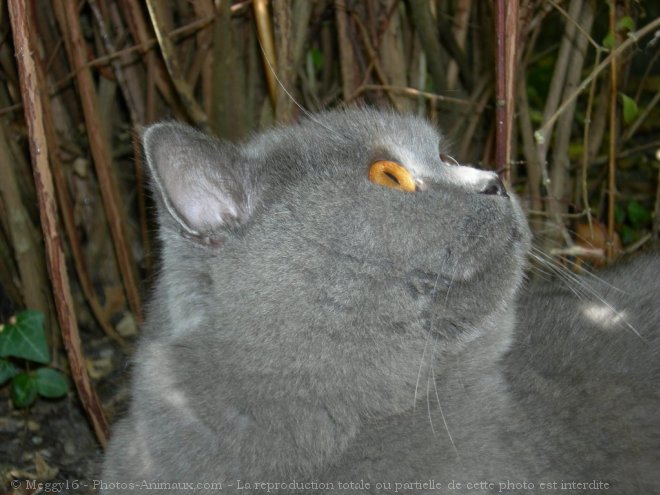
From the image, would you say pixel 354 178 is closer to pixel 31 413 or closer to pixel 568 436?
pixel 568 436

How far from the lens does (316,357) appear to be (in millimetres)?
1782

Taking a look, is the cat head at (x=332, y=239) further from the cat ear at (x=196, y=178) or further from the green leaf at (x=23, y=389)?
the green leaf at (x=23, y=389)

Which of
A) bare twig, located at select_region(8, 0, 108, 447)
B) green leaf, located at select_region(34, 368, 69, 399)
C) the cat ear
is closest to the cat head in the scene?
the cat ear

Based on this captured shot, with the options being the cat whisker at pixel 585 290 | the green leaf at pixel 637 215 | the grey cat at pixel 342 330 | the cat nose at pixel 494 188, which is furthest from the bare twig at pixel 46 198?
the green leaf at pixel 637 215

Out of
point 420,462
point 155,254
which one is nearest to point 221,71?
point 155,254

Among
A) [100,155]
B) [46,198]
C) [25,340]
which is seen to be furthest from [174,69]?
[25,340]

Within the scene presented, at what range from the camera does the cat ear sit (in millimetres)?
1751

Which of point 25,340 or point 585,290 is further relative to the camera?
point 25,340

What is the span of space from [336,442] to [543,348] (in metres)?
0.62

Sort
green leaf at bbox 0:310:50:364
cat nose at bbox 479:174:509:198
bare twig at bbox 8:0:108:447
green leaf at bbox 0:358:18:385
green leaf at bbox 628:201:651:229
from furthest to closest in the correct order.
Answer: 1. green leaf at bbox 628:201:651:229
2. green leaf at bbox 0:358:18:385
3. green leaf at bbox 0:310:50:364
4. bare twig at bbox 8:0:108:447
5. cat nose at bbox 479:174:509:198

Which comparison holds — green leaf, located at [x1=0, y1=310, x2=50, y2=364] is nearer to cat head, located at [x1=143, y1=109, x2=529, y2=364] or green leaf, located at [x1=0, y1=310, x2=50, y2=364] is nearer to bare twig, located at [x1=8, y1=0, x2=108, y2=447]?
bare twig, located at [x1=8, y1=0, x2=108, y2=447]

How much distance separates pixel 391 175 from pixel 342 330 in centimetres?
33

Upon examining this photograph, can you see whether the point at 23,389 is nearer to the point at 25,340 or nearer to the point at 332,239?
the point at 25,340

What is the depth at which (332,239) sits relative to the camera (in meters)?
1.77
